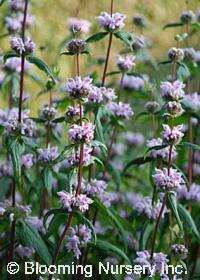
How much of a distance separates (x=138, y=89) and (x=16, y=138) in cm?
96

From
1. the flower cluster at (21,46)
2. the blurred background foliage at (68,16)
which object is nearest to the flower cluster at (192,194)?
the flower cluster at (21,46)

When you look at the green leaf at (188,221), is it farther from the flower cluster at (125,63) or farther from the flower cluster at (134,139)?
the flower cluster at (134,139)

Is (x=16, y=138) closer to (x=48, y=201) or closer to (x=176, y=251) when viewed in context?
(x=176, y=251)

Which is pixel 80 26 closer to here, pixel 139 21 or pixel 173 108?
pixel 173 108

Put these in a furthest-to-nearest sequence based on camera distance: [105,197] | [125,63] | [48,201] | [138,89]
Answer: [138,89] → [48,201] → [125,63] → [105,197]

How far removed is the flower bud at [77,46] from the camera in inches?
64.8

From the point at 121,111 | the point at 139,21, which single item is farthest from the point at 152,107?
the point at 139,21

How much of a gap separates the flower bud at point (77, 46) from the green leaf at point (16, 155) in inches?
12.4

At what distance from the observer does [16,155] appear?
1.65 m

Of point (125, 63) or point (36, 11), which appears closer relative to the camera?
point (125, 63)

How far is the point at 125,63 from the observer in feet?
6.88

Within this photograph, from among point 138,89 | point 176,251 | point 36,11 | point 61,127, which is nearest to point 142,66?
point 138,89

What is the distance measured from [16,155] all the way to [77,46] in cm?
36

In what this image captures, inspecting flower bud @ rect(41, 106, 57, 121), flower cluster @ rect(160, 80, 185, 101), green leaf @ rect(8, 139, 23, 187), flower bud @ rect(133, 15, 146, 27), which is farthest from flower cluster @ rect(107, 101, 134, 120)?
flower bud @ rect(133, 15, 146, 27)
